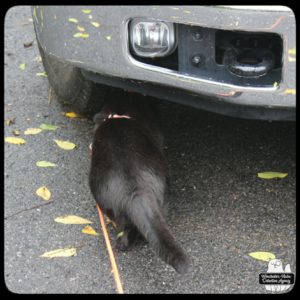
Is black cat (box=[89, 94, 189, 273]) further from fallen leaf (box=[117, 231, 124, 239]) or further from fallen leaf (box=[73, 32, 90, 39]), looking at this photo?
fallen leaf (box=[73, 32, 90, 39])

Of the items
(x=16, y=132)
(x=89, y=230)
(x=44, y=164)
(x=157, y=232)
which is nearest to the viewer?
(x=157, y=232)

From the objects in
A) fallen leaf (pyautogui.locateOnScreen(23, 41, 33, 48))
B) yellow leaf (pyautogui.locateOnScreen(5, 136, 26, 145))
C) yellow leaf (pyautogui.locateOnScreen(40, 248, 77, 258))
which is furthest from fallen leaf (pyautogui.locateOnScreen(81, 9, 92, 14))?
fallen leaf (pyautogui.locateOnScreen(23, 41, 33, 48))

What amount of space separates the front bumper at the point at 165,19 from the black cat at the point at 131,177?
0.28 m

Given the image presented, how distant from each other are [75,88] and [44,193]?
2.29ft

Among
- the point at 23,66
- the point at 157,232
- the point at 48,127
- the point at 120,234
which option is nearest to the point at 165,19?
the point at 157,232

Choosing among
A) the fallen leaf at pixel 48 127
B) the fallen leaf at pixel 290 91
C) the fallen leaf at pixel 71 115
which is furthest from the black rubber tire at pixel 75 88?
the fallen leaf at pixel 290 91

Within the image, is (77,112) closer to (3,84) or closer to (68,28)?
(3,84)

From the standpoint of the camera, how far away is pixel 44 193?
3.24 metres

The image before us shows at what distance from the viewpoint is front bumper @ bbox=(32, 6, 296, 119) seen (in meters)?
2.46

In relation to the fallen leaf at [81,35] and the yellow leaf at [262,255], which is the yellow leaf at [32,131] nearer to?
the fallen leaf at [81,35]

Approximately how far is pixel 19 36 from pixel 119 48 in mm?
2542

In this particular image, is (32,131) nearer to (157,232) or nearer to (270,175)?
(270,175)

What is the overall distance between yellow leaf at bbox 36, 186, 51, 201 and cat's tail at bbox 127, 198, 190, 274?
2.25ft

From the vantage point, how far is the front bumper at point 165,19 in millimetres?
2457
